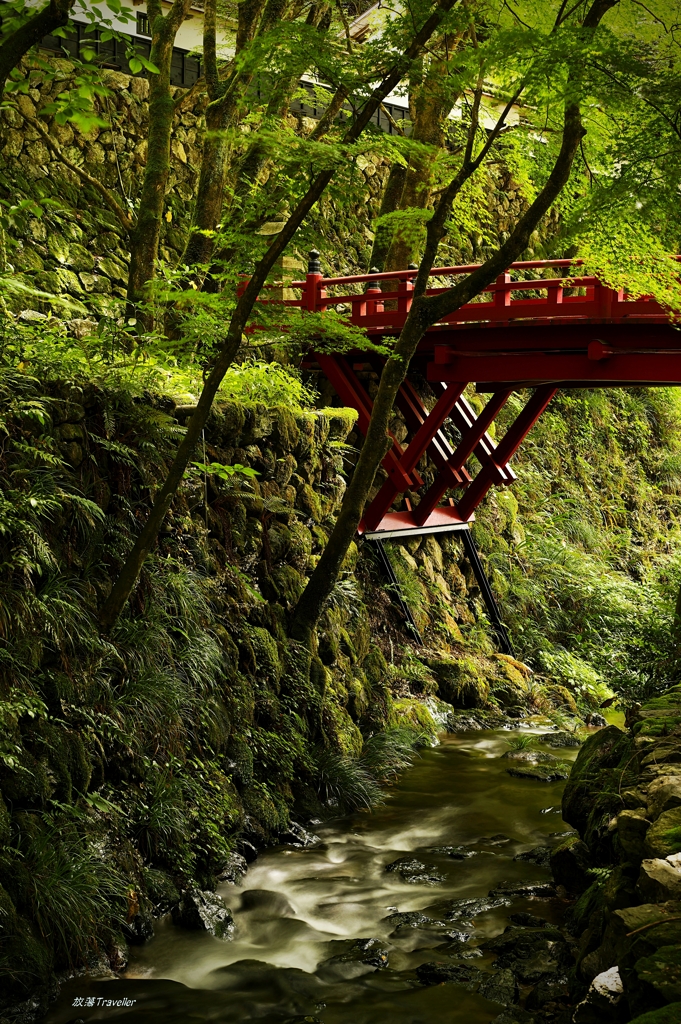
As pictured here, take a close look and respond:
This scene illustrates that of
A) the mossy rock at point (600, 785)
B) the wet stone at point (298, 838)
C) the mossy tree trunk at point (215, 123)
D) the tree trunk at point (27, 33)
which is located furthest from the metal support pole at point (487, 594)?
the tree trunk at point (27, 33)

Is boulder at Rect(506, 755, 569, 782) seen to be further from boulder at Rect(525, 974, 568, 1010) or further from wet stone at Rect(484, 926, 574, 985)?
boulder at Rect(525, 974, 568, 1010)

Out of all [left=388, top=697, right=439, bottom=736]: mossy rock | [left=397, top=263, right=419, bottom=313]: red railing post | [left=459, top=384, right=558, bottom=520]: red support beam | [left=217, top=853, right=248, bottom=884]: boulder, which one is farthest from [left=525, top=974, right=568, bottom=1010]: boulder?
[left=459, top=384, right=558, bottom=520]: red support beam

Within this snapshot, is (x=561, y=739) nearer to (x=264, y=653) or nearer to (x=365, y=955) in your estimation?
(x=264, y=653)

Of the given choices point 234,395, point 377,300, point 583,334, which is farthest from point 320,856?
point 377,300

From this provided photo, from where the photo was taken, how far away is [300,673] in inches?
351

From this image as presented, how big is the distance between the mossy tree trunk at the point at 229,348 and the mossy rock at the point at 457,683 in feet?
21.8

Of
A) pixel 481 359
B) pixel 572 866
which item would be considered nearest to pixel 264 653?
pixel 572 866

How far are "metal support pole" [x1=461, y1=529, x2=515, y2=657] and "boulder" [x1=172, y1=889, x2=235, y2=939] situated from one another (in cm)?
934

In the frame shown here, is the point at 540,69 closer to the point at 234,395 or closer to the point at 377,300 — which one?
the point at 234,395

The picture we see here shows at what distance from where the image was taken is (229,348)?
22.4 ft

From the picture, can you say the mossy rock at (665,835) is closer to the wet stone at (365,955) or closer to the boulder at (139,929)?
the wet stone at (365,955)

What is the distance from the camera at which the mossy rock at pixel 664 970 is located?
3.59 m

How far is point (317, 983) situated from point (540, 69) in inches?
251

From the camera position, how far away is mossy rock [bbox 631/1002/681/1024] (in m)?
3.39
